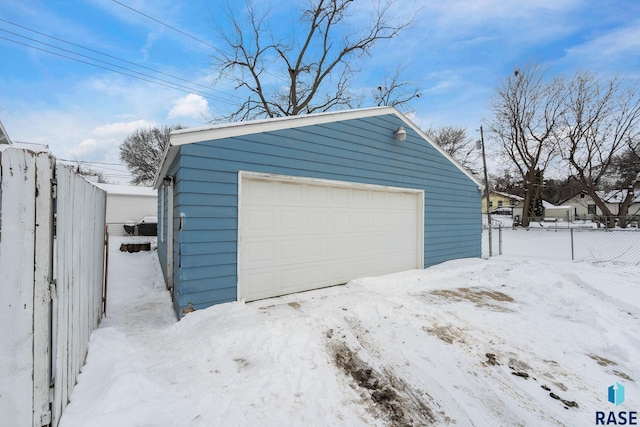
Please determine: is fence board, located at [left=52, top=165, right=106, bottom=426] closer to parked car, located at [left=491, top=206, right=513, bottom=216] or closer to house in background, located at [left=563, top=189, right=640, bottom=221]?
house in background, located at [left=563, top=189, right=640, bottom=221]

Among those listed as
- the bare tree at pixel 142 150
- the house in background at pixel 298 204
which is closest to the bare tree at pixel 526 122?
the house in background at pixel 298 204

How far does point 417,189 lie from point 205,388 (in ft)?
20.5

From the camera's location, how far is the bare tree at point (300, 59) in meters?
13.8

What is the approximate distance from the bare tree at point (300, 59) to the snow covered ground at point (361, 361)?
43.0ft

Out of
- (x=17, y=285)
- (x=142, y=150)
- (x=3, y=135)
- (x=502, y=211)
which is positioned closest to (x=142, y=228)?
(x=3, y=135)

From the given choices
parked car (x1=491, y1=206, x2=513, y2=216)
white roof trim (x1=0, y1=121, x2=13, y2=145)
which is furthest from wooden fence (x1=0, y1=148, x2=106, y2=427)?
parked car (x1=491, y1=206, x2=513, y2=216)

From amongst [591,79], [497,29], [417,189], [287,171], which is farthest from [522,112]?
[287,171]

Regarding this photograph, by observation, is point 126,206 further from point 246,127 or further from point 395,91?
point 395,91

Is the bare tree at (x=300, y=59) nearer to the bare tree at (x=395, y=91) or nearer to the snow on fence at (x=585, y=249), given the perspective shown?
the bare tree at (x=395, y=91)

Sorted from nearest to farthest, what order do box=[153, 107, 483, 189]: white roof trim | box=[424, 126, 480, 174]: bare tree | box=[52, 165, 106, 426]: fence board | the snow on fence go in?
box=[52, 165, 106, 426]: fence board
box=[153, 107, 483, 189]: white roof trim
the snow on fence
box=[424, 126, 480, 174]: bare tree

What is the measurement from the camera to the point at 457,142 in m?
25.1

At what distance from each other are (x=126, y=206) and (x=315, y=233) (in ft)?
56.3

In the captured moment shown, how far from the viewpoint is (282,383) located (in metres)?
2.51

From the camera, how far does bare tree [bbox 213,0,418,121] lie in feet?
45.3
